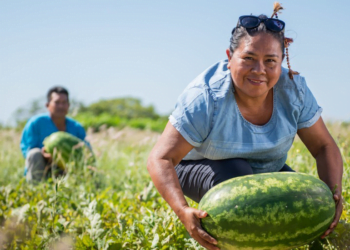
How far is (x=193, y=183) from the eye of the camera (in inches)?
115

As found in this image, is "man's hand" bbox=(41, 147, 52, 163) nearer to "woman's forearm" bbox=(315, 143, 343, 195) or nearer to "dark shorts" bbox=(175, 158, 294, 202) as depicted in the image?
"dark shorts" bbox=(175, 158, 294, 202)

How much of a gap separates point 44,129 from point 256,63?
4.63 metres

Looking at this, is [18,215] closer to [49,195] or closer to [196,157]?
[49,195]

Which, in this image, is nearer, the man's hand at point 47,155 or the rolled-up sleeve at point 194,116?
the rolled-up sleeve at point 194,116

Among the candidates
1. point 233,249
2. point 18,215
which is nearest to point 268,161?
point 233,249

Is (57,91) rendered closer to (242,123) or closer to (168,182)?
(242,123)

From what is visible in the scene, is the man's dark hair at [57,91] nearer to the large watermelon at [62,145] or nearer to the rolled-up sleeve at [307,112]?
the large watermelon at [62,145]

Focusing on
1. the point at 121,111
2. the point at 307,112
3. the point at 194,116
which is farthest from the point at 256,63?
the point at 121,111

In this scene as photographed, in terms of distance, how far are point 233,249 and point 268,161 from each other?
2.70 ft

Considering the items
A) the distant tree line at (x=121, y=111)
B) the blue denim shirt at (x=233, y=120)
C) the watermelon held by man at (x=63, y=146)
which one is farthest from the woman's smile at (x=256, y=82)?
the distant tree line at (x=121, y=111)

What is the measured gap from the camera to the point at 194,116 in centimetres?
A: 259

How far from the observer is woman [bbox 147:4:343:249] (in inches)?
101

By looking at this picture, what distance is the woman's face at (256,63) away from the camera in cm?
258

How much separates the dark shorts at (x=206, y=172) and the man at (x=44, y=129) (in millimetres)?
3516
